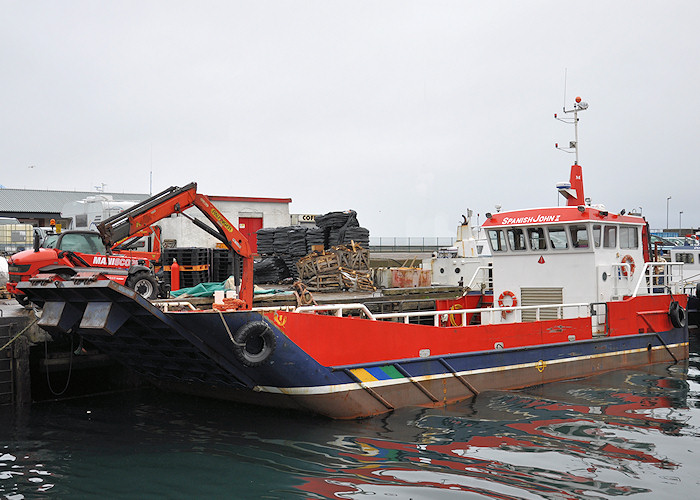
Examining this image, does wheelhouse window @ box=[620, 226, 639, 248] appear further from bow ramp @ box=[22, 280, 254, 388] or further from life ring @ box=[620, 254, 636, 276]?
bow ramp @ box=[22, 280, 254, 388]

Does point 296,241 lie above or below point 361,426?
above

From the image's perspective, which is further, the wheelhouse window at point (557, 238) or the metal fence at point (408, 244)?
the metal fence at point (408, 244)

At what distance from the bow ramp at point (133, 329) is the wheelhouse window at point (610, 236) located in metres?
7.85

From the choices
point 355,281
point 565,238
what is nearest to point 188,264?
point 355,281

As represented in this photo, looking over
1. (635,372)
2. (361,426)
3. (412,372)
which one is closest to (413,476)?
(361,426)

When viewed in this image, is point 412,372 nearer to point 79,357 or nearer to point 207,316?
point 207,316

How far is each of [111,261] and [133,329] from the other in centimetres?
567

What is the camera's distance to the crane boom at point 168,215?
32.0 ft

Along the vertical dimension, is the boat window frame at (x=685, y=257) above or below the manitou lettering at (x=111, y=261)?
above

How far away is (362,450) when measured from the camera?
7496 millimetres

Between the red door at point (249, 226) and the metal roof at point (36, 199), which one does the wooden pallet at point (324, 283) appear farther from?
the metal roof at point (36, 199)

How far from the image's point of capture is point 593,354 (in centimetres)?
1223

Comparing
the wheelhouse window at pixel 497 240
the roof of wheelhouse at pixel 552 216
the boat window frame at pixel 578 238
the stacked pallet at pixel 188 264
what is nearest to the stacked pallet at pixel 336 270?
the stacked pallet at pixel 188 264

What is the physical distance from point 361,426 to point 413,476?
6.48ft
